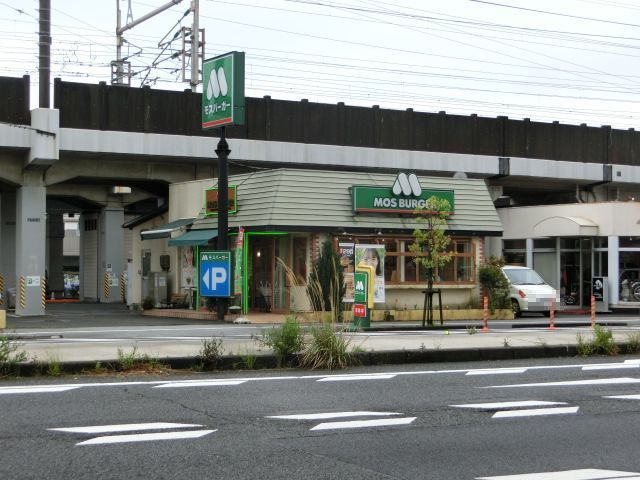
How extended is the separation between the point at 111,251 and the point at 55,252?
1369cm

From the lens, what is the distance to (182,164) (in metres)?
37.9

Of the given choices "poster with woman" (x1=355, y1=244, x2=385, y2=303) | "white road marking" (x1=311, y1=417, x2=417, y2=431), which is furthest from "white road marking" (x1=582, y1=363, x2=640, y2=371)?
"poster with woman" (x1=355, y1=244, x2=385, y2=303)

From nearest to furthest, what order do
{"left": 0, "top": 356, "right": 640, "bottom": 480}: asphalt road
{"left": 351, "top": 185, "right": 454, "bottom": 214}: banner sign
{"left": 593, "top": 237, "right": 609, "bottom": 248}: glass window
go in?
{"left": 0, "top": 356, "right": 640, "bottom": 480}: asphalt road < {"left": 351, "top": 185, "right": 454, "bottom": 214}: banner sign < {"left": 593, "top": 237, "right": 609, "bottom": 248}: glass window

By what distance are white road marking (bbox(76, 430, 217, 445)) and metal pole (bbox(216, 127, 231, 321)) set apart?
21251 mm

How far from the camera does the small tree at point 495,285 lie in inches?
1255

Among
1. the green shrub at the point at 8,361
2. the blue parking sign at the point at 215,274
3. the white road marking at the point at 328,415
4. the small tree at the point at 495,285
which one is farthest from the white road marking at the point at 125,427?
the small tree at the point at 495,285

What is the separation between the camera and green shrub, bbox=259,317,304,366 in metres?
13.4

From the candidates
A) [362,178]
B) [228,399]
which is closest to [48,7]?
[362,178]

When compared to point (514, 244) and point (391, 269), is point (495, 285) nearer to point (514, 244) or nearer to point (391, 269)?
point (391, 269)

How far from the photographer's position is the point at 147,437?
7941mm

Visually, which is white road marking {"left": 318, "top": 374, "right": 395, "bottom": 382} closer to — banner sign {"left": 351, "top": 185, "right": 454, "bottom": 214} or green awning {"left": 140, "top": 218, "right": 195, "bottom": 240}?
banner sign {"left": 351, "top": 185, "right": 454, "bottom": 214}

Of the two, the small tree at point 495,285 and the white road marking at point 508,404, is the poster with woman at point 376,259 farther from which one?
the white road marking at point 508,404

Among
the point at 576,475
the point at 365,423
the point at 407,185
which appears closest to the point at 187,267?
the point at 407,185

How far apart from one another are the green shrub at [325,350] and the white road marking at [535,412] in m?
4.04
